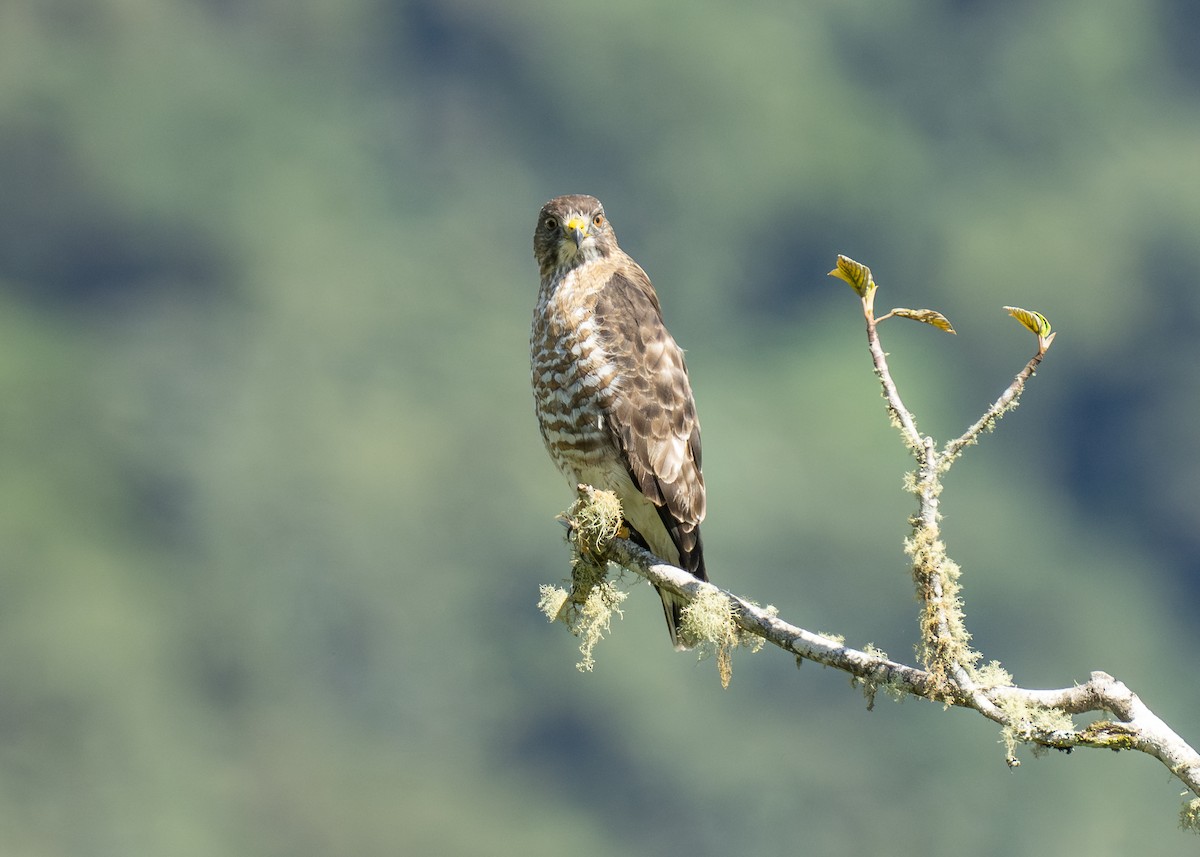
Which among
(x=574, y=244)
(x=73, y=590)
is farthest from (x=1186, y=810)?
A: (x=73, y=590)

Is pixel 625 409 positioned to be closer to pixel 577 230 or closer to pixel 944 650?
pixel 577 230

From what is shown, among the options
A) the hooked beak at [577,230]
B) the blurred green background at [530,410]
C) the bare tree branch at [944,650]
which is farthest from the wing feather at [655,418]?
the blurred green background at [530,410]

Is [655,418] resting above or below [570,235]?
below

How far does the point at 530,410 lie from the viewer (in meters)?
81.2

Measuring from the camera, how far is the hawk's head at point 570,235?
28.4 ft

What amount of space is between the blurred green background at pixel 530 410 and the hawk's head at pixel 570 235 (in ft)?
162

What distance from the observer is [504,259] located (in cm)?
9712

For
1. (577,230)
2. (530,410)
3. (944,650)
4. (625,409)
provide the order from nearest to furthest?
(944,650) < (625,409) < (577,230) < (530,410)

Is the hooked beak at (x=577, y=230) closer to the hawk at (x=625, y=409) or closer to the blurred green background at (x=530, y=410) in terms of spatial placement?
the hawk at (x=625, y=409)

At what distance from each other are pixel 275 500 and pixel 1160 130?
183ft

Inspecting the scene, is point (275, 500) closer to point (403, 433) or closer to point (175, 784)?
point (403, 433)

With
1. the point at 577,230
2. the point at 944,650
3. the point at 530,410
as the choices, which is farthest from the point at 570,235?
the point at 530,410

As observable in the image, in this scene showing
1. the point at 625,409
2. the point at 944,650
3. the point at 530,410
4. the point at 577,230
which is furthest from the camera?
the point at 530,410

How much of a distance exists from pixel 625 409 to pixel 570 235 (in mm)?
1029
